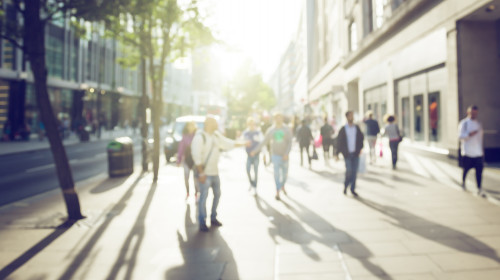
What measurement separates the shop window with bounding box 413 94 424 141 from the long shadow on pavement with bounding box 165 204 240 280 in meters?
12.7

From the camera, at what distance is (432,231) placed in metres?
5.37

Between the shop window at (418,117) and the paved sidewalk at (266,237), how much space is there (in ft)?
24.7

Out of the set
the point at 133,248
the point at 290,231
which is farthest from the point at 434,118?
the point at 133,248

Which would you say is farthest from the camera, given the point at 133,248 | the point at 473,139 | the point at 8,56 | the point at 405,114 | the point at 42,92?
the point at 8,56

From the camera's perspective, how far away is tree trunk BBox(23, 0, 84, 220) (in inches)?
256

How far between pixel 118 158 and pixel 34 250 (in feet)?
23.2

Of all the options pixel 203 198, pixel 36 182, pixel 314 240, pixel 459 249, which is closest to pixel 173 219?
pixel 203 198

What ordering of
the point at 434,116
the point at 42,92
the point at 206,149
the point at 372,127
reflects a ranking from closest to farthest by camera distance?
the point at 206,149, the point at 42,92, the point at 372,127, the point at 434,116

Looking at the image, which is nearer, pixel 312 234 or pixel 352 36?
pixel 312 234

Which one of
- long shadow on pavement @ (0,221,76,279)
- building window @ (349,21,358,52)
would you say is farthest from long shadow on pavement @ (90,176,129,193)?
building window @ (349,21,358,52)

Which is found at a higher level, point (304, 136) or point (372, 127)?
point (372, 127)

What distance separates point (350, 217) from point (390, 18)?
42.5 feet

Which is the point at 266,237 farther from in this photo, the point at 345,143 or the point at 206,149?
the point at 345,143

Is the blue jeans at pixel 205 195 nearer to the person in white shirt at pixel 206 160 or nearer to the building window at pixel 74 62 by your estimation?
the person in white shirt at pixel 206 160
